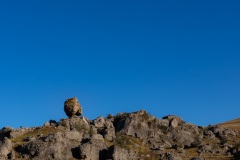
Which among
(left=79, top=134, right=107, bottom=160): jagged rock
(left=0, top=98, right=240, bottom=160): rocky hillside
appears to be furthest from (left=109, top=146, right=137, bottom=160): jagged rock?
(left=79, top=134, right=107, bottom=160): jagged rock

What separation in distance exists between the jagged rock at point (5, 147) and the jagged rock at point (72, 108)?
29.0 m

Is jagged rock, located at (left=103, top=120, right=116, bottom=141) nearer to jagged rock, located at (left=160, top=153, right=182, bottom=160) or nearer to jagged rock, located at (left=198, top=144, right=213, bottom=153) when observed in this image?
jagged rock, located at (left=160, top=153, right=182, bottom=160)

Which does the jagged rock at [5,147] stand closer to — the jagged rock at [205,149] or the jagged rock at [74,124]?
the jagged rock at [74,124]

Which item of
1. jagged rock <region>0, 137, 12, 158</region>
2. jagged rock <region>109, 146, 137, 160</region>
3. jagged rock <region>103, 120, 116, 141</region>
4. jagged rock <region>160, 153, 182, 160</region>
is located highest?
jagged rock <region>103, 120, 116, 141</region>

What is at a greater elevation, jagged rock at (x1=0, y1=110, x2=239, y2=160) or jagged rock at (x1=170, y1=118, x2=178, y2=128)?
jagged rock at (x1=170, y1=118, x2=178, y2=128)

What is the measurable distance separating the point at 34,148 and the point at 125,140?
1186 inches

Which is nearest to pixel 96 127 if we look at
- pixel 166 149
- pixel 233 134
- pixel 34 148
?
pixel 166 149

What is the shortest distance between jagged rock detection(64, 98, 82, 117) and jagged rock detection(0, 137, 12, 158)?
95.0ft

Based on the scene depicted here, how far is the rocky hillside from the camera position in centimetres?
9894

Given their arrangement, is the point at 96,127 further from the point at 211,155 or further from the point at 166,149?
the point at 211,155

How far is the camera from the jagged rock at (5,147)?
317ft

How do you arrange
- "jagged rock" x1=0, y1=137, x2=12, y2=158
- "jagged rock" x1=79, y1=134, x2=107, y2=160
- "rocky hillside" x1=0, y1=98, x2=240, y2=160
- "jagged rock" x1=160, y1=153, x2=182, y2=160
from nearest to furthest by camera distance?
1. "jagged rock" x1=0, y1=137, x2=12, y2=158
2. "jagged rock" x1=79, y1=134, x2=107, y2=160
3. "rocky hillside" x1=0, y1=98, x2=240, y2=160
4. "jagged rock" x1=160, y1=153, x2=182, y2=160

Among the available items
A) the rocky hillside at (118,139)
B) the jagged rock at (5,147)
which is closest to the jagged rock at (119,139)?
the rocky hillside at (118,139)

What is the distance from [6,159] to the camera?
95.4 meters
